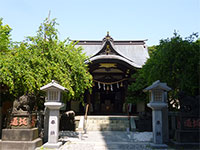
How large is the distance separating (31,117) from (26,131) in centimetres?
59

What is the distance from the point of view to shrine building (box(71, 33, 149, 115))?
16172 millimetres

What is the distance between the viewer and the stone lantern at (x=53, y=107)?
7.41 m

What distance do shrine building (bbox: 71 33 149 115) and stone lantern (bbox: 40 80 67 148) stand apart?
677 centimetres

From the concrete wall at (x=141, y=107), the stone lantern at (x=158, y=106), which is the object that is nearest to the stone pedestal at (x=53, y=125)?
the stone lantern at (x=158, y=106)

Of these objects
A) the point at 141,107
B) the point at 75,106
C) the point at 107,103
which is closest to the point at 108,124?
the point at 141,107

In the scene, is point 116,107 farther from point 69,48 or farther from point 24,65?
point 24,65

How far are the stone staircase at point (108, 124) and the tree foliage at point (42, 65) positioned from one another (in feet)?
15.0

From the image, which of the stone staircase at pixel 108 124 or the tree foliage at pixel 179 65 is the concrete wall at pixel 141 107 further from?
the tree foliage at pixel 179 65

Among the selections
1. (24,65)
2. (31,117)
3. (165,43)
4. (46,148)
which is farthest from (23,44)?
(165,43)

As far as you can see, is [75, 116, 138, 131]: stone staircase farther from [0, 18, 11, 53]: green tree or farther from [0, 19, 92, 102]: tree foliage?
[0, 18, 11, 53]: green tree

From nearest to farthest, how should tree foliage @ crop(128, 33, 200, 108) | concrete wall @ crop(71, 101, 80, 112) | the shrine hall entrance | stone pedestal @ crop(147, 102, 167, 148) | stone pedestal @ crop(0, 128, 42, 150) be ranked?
stone pedestal @ crop(0, 128, 42, 150) → stone pedestal @ crop(147, 102, 167, 148) → tree foliage @ crop(128, 33, 200, 108) → concrete wall @ crop(71, 101, 80, 112) → the shrine hall entrance

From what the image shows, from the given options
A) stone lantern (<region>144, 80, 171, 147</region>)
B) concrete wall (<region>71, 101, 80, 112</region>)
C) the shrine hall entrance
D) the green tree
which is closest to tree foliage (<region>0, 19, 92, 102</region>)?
the green tree

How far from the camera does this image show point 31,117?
740cm

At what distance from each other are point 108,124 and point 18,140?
7.53m
